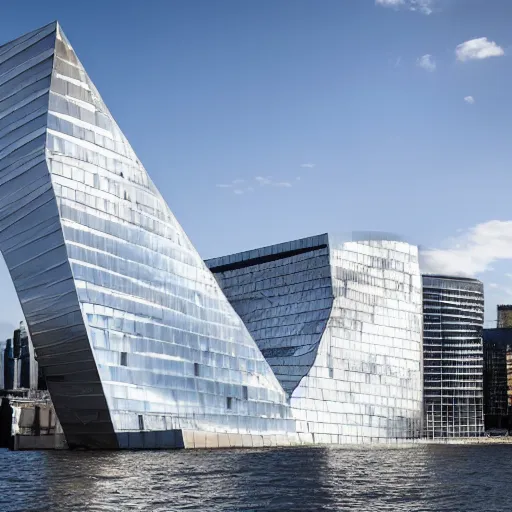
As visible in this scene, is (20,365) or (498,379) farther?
(498,379)

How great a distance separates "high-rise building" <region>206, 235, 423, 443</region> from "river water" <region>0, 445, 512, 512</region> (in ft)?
80.7

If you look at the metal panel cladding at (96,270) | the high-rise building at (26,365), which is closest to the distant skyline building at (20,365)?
the high-rise building at (26,365)

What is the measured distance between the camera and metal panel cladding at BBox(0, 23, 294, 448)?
62.5 m

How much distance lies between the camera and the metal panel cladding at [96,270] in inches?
2459

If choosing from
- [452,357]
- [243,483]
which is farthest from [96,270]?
[452,357]

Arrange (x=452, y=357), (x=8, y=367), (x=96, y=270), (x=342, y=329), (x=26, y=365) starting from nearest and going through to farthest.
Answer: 1. (x=96, y=270)
2. (x=342, y=329)
3. (x=452, y=357)
4. (x=26, y=365)
5. (x=8, y=367)

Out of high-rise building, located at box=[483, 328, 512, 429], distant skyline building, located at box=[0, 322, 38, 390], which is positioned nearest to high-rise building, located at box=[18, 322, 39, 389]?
distant skyline building, located at box=[0, 322, 38, 390]

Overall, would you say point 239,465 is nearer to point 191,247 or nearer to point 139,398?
point 139,398

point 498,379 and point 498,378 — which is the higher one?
point 498,378

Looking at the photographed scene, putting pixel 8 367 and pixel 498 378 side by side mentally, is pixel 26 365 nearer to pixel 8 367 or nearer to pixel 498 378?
pixel 8 367

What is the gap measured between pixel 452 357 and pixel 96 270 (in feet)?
187

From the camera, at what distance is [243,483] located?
4216 cm

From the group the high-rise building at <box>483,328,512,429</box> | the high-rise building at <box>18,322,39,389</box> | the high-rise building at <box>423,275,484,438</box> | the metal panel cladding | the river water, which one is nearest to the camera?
the river water

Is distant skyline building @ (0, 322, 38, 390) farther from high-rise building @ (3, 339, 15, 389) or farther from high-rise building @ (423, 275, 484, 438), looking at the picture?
high-rise building @ (423, 275, 484, 438)
